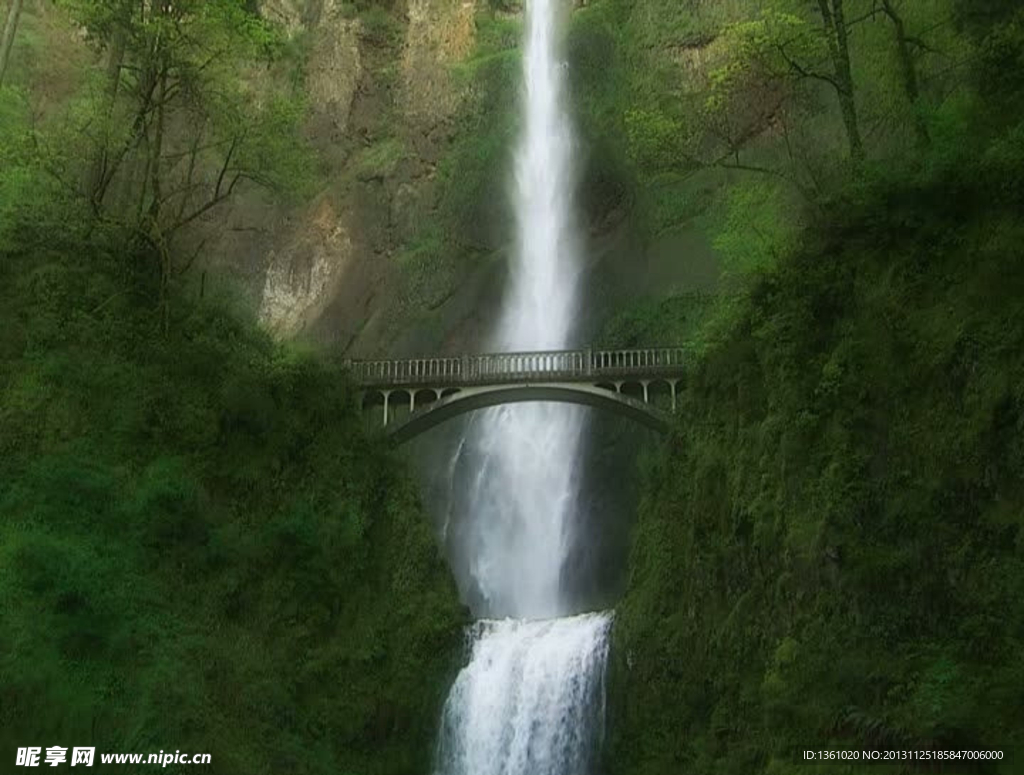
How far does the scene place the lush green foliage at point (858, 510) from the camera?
515 inches

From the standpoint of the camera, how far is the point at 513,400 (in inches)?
1001

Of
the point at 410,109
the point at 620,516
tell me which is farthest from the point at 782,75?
the point at 410,109

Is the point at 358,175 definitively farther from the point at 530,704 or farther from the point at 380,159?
the point at 530,704

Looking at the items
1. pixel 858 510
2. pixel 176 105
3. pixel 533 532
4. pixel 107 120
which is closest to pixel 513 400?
pixel 533 532

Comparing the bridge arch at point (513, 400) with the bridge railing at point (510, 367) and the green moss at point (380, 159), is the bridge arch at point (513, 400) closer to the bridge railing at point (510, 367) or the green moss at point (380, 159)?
the bridge railing at point (510, 367)

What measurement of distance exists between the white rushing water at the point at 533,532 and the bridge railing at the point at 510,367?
4.19 m

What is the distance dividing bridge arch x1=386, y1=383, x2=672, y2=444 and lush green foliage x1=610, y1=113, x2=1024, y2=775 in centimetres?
443

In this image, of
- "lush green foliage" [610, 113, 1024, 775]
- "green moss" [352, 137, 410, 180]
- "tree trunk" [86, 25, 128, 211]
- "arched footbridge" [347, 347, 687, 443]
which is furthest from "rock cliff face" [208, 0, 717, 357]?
"lush green foliage" [610, 113, 1024, 775]

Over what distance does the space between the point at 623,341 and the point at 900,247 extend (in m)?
12.7

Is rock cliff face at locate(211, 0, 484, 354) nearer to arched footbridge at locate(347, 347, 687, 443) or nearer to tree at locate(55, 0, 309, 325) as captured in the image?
arched footbridge at locate(347, 347, 687, 443)

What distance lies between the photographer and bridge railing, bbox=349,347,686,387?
24.6 meters

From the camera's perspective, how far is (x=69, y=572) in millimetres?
16375

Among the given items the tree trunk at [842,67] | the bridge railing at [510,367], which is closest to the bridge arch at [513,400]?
the bridge railing at [510,367]

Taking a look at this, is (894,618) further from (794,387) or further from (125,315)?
(125,315)
